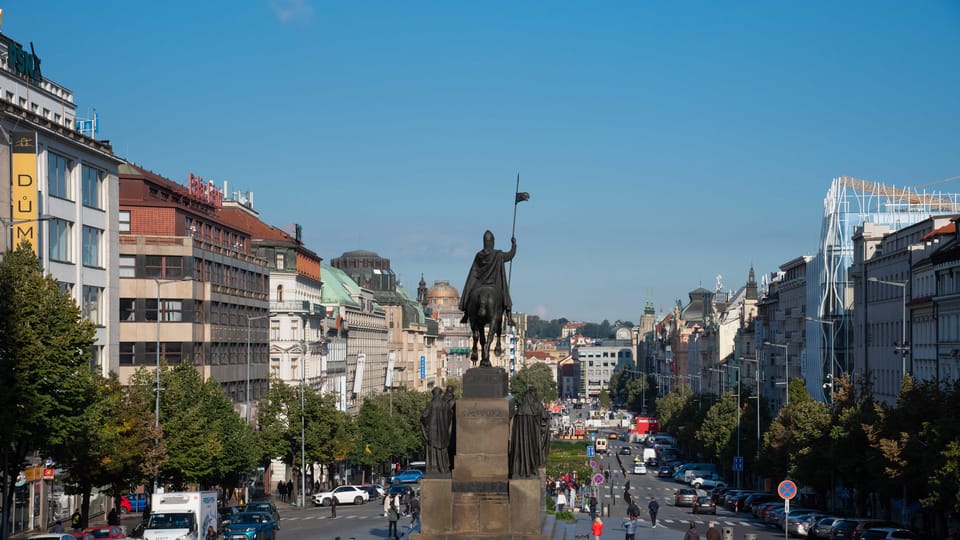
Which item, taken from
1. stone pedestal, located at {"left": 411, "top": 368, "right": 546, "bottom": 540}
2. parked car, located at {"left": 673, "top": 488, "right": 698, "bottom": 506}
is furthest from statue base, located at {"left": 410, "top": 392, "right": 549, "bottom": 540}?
parked car, located at {"left": 673, "top": 488, "right": 698, "bottom": 506}

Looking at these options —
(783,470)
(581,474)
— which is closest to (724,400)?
(581,474)

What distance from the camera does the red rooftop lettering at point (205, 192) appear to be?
111306 millimetres

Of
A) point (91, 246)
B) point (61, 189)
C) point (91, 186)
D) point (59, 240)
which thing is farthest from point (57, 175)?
point (91, 246)

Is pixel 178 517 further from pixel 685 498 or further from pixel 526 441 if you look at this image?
pixel 685 498

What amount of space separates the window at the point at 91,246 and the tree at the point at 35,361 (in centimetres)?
3097

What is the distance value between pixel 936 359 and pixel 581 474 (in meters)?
36.5

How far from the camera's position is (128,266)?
98750 mm

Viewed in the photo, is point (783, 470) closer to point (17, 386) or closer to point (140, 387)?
point (140, 387)

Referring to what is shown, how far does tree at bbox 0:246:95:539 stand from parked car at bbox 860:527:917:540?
33.5 m

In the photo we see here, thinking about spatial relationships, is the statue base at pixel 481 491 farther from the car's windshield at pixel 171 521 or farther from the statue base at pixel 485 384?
the car's windshield at pixel 171 521

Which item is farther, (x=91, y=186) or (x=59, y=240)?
(x=91, y=186)

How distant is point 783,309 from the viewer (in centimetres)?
17325

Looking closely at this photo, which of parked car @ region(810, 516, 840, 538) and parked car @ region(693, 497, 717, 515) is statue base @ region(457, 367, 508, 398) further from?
parked car @ region(693, 497, 717, 515)

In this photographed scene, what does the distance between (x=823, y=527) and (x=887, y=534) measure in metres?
8.79
